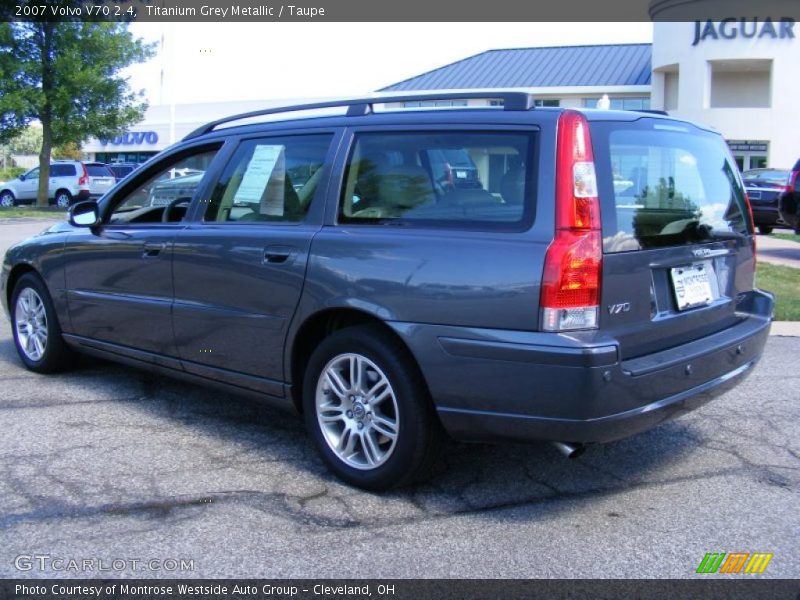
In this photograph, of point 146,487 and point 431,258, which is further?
point 146,487

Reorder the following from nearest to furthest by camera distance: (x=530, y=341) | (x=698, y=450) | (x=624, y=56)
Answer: (x=530, y=341) → (x=698, y=450) → (x=624, y=56)

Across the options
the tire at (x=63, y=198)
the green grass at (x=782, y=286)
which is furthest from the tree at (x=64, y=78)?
the green grass at (x=782, y=286)

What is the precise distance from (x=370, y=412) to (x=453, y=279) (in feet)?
2.66

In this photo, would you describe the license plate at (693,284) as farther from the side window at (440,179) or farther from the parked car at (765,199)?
the parked car at (765,199)

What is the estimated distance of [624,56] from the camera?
47.0 metres

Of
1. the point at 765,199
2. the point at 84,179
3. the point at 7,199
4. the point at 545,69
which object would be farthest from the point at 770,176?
the point at 545,69

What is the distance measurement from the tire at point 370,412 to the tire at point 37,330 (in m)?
2.57

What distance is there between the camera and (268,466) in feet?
14.1

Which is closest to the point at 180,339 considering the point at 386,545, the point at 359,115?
the point at 359,115

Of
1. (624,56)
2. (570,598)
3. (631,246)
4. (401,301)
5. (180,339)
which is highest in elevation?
(624,56)

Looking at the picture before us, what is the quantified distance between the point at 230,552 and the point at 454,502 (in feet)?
3.45

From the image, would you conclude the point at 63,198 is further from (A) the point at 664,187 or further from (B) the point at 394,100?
(A) the point at 664,187

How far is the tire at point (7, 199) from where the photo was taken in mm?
31922

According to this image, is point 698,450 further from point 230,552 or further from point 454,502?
point 230,552
